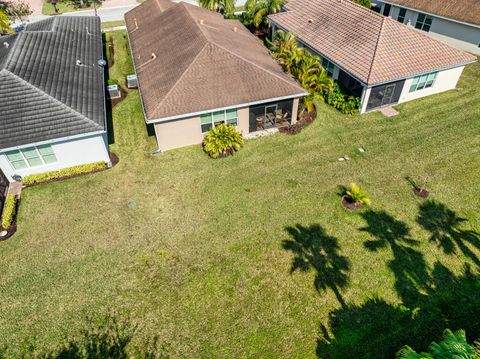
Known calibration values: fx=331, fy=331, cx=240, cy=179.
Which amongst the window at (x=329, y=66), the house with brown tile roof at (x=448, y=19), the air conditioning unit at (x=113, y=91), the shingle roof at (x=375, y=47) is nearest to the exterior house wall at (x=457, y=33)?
the house with brown tile roof at (x=448, y=19)

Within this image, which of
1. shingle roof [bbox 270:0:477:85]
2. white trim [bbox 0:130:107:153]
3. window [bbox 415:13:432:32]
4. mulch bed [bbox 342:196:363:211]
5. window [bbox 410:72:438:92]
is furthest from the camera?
window [bbox 415:13:432:32]

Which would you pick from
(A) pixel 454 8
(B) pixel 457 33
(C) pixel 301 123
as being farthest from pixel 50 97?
(A) pixel 454 8

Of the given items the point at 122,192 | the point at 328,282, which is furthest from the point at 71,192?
the point at 328,282

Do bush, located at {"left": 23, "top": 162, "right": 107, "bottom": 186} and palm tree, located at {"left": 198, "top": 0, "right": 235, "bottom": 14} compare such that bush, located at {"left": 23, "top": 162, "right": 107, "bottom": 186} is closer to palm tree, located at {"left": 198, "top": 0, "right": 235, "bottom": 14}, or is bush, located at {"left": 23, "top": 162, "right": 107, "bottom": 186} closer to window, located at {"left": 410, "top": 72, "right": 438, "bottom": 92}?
palm tree, located at {"left": 198, "top": 0, "right": 235, "bottom": 14}

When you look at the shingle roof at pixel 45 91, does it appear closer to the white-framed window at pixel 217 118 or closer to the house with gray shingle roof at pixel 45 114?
the house with gray shingle roof at pixel 45 114

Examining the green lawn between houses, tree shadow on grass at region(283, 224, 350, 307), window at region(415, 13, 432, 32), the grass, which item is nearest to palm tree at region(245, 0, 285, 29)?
window at region(415, 13, 432, 32)

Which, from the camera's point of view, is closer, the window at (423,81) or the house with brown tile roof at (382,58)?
the house with brown tile roof at (382,58)

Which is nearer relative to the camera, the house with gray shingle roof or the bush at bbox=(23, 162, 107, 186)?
the house with gray shingle roof
